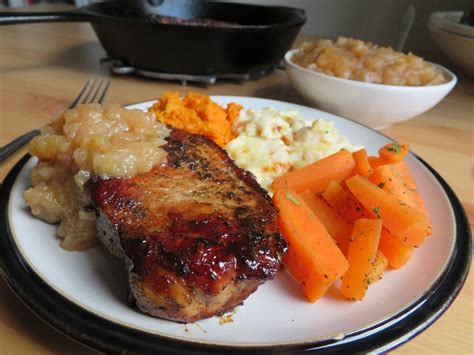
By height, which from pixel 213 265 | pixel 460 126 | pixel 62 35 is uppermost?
pixel 213 265

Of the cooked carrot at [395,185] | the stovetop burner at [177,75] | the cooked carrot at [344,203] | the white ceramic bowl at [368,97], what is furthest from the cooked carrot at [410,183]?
the stovetop burner at [177,75]

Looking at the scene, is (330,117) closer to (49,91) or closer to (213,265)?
(213,265)

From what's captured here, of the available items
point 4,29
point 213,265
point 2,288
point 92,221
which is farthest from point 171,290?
point 4,29

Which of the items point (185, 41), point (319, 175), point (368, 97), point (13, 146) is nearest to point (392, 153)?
point (319, 175)

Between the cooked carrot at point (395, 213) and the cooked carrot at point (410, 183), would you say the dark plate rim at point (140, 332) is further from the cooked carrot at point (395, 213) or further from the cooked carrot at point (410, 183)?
the cooked carrot at point (410, 183)

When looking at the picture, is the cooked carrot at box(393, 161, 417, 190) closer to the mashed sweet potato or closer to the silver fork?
the mashed sweet potato
